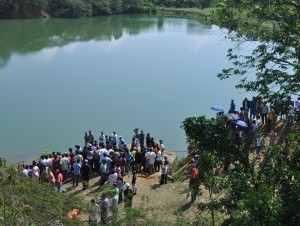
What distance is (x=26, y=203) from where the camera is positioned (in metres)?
7.30

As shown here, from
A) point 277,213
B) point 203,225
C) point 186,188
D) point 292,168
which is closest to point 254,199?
point 277,213

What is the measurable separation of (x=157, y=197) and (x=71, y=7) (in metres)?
56.3

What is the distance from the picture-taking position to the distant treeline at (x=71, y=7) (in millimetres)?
61250

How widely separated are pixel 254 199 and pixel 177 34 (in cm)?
5059

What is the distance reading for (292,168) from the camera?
6.85 metres

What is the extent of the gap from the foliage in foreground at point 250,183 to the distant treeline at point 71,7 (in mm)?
56118

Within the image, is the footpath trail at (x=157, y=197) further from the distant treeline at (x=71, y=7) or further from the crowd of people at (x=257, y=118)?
the distant treeline at (x=71, y=7)

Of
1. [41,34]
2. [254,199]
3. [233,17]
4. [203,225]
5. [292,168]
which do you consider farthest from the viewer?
[41,34]

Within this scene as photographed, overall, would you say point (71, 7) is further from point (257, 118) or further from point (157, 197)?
point (157, 197)

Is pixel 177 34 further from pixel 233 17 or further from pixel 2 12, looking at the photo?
pixel 233 17

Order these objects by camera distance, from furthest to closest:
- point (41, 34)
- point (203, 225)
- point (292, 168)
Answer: point (41, 34) < point (203, 225) < point (292, 168)

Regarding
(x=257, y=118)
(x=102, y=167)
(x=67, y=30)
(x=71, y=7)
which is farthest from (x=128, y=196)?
(x=71, y=7)

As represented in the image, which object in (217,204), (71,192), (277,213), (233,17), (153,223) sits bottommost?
(71,192)

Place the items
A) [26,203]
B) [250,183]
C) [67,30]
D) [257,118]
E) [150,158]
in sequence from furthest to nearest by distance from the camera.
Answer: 1. [67,30]
2. [257,118]
3. [150,158]
4. [26,203]
5. [250,183]
